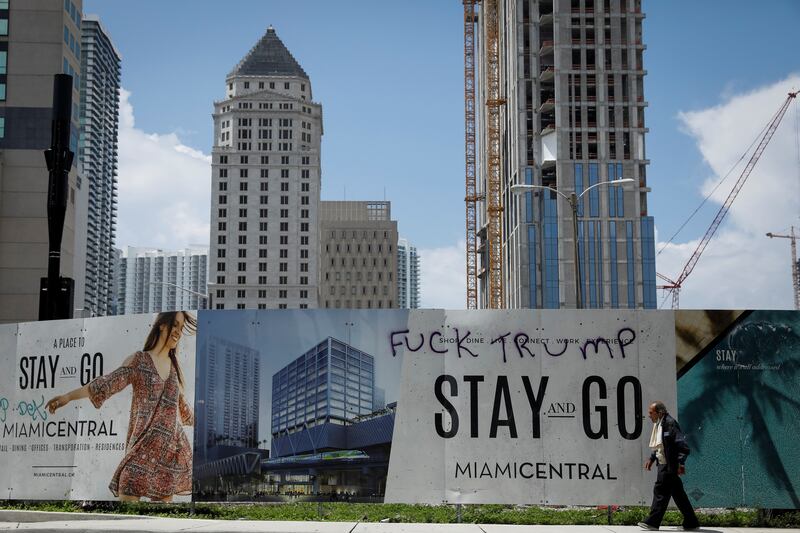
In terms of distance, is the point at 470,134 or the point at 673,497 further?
the point at 470,134

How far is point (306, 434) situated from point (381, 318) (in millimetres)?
2068

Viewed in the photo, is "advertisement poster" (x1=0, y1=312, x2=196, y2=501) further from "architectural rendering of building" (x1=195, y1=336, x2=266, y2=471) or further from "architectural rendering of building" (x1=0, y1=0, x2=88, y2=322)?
"architectural rendering of building" (x1=0, y1=0, x2=88, y2=322)

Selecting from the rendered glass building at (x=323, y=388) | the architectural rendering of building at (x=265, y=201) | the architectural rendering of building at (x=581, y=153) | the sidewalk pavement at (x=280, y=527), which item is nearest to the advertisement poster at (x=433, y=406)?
the rendered glass building at (x=323, y=388)

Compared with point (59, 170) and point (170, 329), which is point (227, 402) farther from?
point (59, 170)

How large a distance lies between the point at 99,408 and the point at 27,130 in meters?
65.8

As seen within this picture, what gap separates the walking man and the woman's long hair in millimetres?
7041

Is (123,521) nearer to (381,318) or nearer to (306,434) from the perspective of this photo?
(306,434)

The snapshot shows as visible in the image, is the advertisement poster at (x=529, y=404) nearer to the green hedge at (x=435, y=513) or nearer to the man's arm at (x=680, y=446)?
the green hedge at (x=435, y=513)

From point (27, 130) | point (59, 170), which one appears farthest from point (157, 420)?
point (27, 130)

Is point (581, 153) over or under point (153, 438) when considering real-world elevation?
over

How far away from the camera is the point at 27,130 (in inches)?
2945

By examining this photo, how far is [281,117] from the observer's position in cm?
18900

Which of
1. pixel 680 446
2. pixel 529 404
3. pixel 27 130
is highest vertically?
pixel 27 130

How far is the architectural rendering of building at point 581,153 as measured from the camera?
123 m
